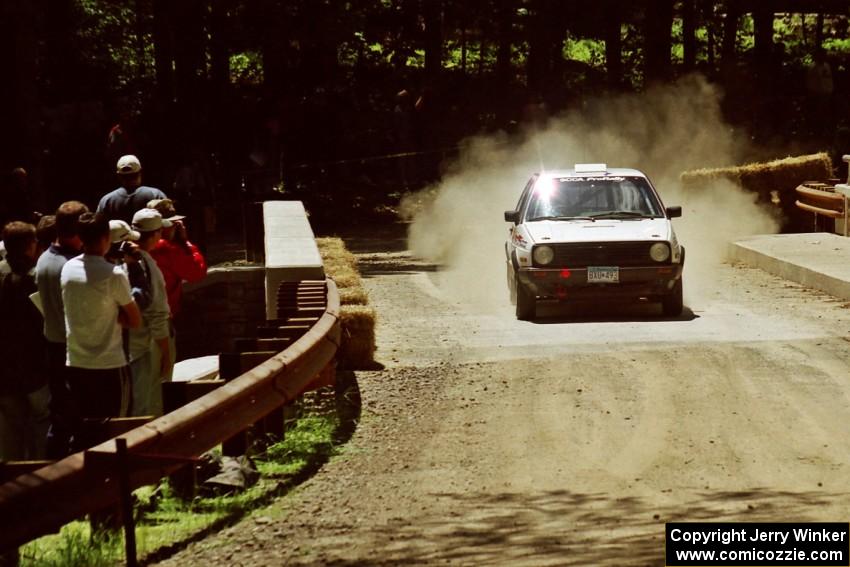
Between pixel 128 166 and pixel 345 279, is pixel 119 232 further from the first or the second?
pixel 345 279

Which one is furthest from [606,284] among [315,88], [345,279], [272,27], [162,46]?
[315,88]

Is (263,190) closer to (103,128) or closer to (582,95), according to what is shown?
(103,128)

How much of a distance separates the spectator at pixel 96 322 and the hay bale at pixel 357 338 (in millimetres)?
3653

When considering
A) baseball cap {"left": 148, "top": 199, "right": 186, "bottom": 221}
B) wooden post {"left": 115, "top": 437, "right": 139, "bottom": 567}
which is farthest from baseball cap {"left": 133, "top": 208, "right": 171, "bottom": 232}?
wooden post {"left": 115, "top": 437, "right": 139, "bottom": 567}

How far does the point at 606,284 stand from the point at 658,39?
1009 inches

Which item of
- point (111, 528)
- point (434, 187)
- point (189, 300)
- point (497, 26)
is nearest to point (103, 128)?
point (434, 187)

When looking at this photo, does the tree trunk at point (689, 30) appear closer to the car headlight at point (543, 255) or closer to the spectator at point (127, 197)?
the car headlight at point (543, 255)

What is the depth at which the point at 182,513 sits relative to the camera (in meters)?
8.51

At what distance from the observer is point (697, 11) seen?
157 ft

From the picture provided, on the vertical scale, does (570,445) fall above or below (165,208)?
below

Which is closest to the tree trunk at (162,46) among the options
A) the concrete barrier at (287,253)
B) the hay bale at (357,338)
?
the concrete barrier at (287,253)

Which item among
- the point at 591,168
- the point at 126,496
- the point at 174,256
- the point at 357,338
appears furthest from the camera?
the point at 591,168

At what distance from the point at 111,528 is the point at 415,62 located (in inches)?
1986

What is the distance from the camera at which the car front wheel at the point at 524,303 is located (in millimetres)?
16922
